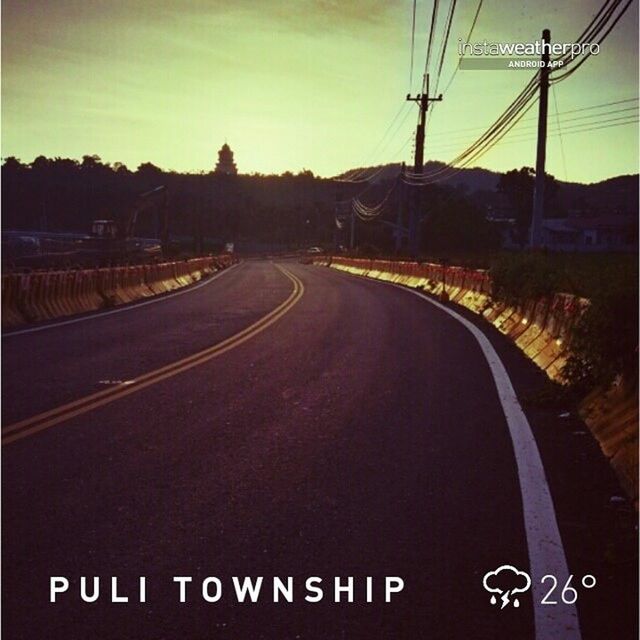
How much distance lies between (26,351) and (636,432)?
398 inches

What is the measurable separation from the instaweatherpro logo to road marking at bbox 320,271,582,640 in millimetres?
59

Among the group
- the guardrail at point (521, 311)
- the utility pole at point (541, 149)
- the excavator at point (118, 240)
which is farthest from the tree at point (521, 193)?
the utility pole at point (541, 149)

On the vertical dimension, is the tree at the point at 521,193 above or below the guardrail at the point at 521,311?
above

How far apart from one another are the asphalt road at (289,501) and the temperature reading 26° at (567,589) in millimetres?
44

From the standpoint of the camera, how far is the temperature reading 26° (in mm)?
4207

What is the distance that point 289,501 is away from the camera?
5727 mm

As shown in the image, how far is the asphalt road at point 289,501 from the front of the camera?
407cm

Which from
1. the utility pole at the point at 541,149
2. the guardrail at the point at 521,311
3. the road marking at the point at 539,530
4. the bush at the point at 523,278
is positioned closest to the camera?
the road marking at the point at 539,530

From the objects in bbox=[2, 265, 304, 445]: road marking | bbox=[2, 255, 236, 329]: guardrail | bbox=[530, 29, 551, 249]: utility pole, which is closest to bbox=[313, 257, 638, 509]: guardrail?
bbox=[530, 29, 551, 249]: utility pole

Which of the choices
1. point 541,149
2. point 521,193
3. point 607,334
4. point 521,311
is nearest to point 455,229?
point 521,193

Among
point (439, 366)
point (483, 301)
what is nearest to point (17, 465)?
point (439, 366)

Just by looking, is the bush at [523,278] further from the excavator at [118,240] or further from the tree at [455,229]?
the tree at [455,229]

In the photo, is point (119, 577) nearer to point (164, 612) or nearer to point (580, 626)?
point (164, 612)

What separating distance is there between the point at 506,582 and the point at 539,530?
837 mm
